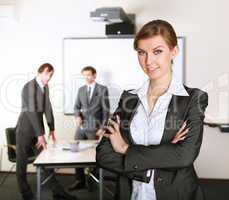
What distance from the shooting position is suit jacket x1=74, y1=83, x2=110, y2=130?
16.2ft

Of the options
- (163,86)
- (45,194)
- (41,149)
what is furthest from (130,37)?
(163,86)

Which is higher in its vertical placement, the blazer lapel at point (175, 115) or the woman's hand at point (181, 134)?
the blazer lapel at point (175, 115)

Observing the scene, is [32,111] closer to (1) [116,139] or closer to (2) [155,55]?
(1) [116,139]

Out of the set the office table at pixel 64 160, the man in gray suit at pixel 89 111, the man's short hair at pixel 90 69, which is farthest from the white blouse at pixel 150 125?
the man's short hair at pixel 90 69

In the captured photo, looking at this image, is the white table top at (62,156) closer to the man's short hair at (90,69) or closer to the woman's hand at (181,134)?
the man's short hair at (90,69)

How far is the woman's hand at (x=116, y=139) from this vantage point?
5.52 ft

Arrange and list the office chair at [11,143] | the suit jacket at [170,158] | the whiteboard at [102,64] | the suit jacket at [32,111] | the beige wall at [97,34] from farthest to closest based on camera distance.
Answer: the whiteboard at [102,64] → the beige wall at [97,34] → the office chair at [11,143] → the suit jacket at [32,111] → the suit jacket at [170,158]

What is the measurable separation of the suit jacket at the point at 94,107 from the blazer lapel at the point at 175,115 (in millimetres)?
3303

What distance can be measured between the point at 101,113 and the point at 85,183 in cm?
100

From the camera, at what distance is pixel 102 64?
5312mm

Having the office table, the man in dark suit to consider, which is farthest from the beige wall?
the office table

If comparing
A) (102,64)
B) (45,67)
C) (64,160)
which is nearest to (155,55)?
(64,160)

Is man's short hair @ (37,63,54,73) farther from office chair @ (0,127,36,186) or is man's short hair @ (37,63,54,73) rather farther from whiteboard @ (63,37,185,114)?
office chair @ (0,127,36,186)

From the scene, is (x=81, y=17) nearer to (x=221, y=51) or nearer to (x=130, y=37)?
(x=130, y=37)
